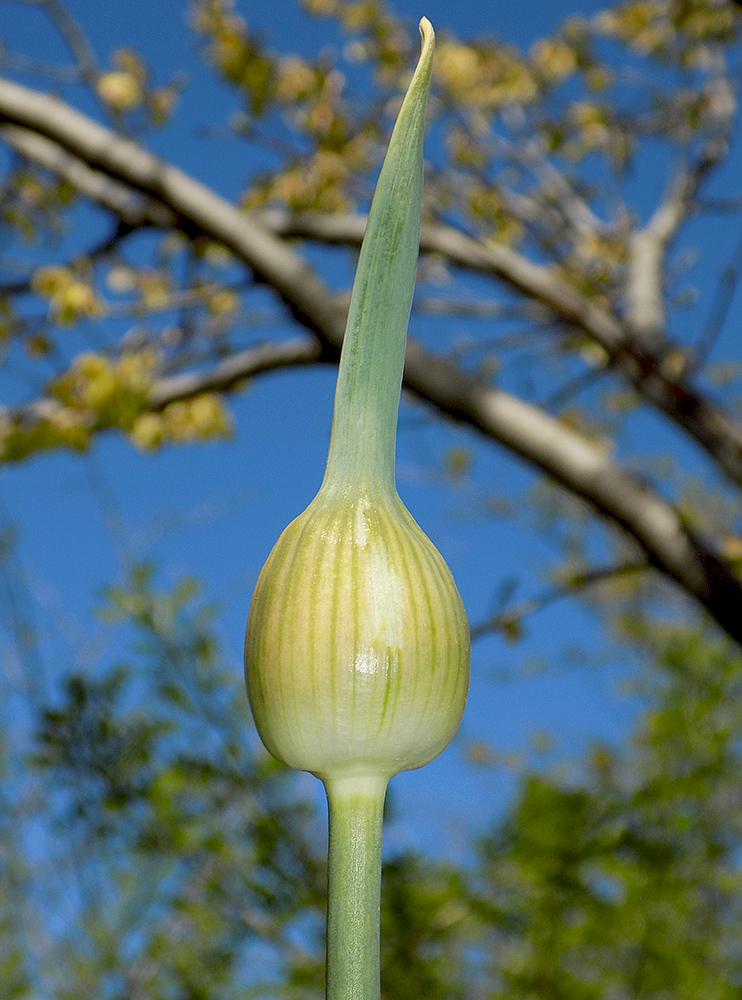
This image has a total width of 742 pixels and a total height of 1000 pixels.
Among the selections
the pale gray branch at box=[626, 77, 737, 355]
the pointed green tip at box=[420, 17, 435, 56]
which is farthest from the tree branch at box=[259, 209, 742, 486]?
the pointed green tip at box=[420, 17, 435, 56]

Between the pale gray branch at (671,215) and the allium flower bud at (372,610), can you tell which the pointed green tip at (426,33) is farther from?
the pale gray branch at (671,215)

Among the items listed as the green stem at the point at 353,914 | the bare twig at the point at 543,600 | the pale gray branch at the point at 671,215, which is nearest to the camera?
the green stem at the point at 353,914

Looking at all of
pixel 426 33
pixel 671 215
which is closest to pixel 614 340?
pixel 671 215

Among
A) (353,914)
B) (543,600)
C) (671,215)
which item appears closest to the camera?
(353,914)

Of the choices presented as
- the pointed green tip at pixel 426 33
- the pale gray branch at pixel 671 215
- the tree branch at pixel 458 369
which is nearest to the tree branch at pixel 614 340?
the tree branch at pixel 458 369

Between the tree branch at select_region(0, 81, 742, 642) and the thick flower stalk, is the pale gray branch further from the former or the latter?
the thick flower stalk

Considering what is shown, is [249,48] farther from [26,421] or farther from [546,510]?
[546,510]

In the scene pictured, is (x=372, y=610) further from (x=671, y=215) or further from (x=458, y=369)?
(x=671, y=215)

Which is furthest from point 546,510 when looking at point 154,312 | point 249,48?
point 154,312
